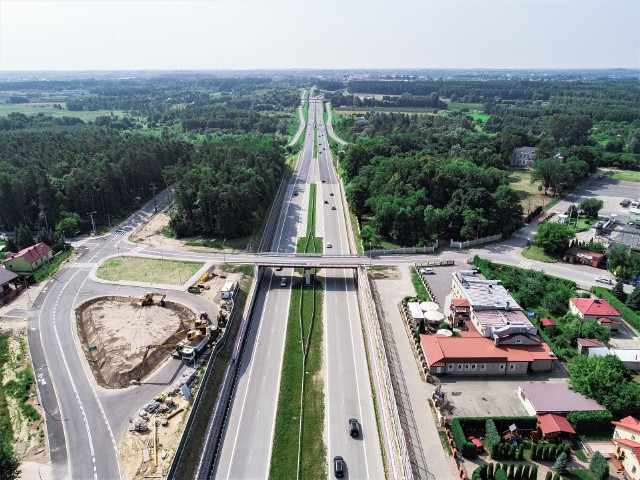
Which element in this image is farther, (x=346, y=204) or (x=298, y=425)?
(x=346, y=204)

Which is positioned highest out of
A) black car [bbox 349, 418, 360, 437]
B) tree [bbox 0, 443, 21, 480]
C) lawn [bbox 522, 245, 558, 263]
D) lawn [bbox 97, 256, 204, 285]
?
tree [bbox 0, 443, 21, 480]

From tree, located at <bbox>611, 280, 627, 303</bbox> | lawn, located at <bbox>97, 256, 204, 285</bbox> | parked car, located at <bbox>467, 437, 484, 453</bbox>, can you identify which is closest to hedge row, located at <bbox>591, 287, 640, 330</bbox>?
tree, located at <bbox>611, 280, 627, 303</bbox>

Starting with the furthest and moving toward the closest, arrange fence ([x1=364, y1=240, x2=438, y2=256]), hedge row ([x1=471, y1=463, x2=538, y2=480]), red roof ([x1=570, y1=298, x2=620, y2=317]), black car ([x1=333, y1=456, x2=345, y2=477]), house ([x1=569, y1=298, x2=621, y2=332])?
fence ([x1=364, y1=240, x2=438, y2=256]), red roof ([x1=570, y1=298, x2=620, y2=317]), house ([x1=569, y1=298, x2=621, y2=332]), black car ([x1=333, y1=456, x2=345, y2=477]), hedge row ([x1=471, y1=463, x2=538, y2=480])

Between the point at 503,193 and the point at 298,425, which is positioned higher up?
the point at 503,193

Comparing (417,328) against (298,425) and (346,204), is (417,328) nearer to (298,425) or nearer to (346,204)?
(298,425)

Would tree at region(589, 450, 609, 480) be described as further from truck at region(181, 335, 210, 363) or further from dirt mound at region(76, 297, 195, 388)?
dirt mound at region(76, 297, 195, 388)

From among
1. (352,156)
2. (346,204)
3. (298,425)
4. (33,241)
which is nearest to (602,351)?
(298,425)

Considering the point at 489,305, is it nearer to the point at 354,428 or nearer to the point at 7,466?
the point at 354,428

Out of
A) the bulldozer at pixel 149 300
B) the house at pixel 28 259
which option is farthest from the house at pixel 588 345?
the house at pixel 28 259
